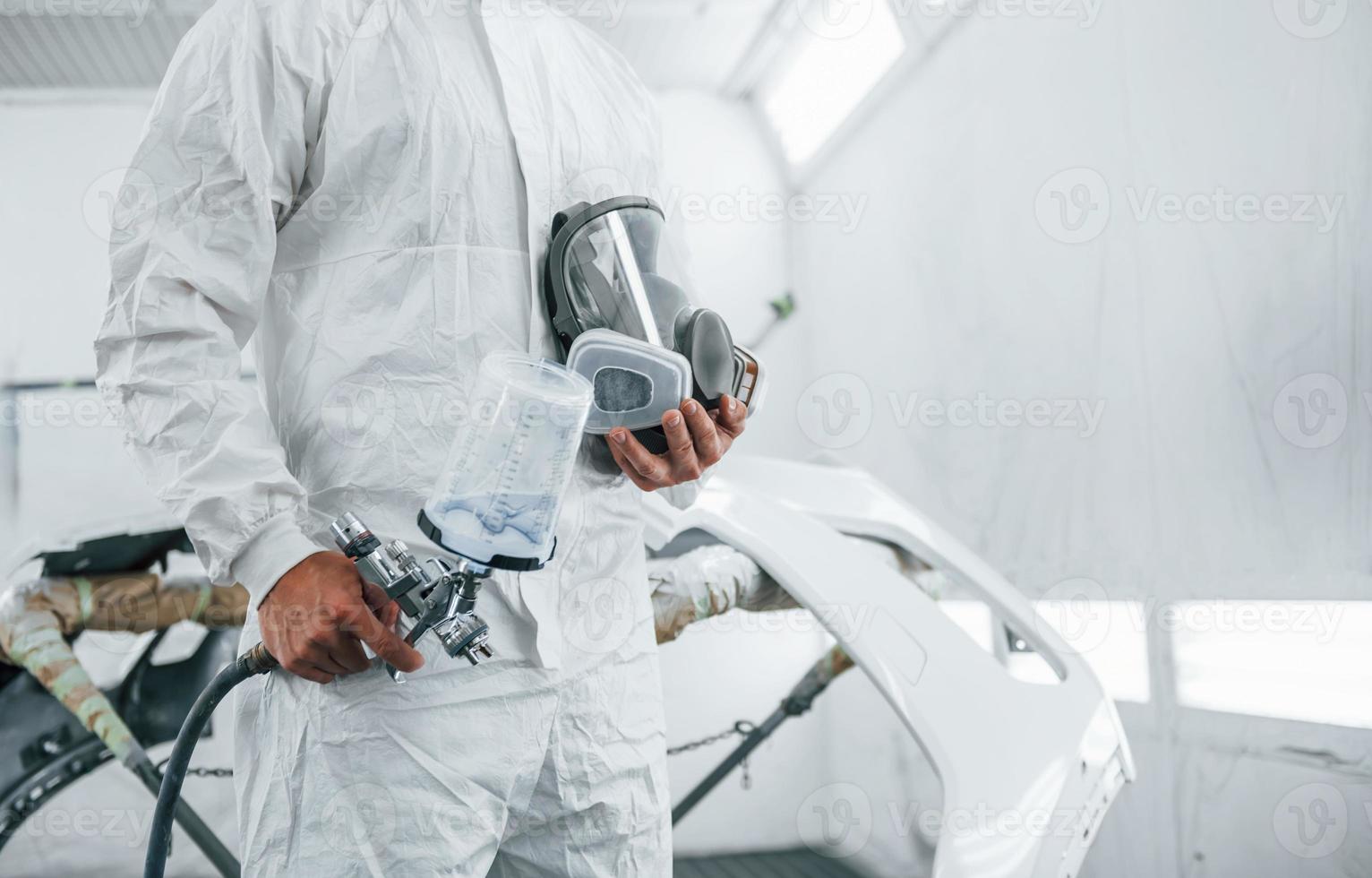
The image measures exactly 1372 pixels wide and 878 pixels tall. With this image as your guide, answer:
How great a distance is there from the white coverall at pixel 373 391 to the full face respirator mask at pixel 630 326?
0.03 meters

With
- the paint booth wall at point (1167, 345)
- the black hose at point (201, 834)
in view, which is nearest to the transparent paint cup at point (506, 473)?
the paint booth wall at point (1167, 345)

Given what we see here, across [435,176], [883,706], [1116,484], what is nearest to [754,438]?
[883,706]

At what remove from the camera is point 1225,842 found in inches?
52.1

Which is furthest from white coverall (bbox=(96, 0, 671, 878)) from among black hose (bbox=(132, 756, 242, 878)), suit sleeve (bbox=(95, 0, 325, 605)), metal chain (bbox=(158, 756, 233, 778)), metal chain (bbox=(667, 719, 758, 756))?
metal chain (bbox=(667, 719, 758, 756))

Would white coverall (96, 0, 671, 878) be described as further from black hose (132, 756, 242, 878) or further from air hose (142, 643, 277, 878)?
black hose (132, 756, 242, 878)

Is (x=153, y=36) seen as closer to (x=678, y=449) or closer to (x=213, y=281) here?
(x=213, y=281)

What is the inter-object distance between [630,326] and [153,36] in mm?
2073

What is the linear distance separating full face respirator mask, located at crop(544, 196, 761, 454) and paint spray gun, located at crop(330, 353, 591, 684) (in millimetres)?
78

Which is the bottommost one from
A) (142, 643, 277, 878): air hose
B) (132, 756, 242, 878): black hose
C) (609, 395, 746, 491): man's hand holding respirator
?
(132, 756, 242, 878): black hose

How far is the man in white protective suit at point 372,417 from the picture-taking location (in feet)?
1.92

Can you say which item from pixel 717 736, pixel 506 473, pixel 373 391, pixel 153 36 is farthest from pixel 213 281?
pixel 153 36

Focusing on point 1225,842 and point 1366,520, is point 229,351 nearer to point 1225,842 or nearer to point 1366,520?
point 1366,520

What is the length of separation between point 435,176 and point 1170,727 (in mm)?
1422

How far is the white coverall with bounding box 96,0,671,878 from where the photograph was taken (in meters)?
0.59
